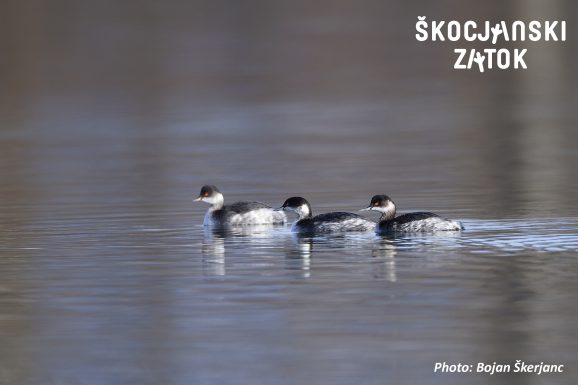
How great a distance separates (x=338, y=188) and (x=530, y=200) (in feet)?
11.9

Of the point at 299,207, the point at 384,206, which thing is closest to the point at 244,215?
the point at 299,207

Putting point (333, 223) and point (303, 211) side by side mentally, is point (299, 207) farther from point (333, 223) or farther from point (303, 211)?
point (333, 223)

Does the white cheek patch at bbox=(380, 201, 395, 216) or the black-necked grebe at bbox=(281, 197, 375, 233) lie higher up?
the white cheek patch at bbox=(380, 201, 395, 216)

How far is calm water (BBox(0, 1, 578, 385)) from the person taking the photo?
38.5 feet

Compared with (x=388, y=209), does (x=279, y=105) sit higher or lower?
higher

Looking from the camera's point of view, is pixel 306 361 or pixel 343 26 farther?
pixel 343 26

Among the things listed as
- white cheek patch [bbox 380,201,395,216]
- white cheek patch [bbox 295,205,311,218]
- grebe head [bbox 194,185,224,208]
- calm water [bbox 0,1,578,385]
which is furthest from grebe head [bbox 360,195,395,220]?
grebe head [bbox 194,185,224,208]

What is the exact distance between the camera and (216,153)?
2888 centimetres

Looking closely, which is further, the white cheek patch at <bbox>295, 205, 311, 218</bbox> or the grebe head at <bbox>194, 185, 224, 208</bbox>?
the grebe head at <bbox>194, 185, 224, 208</bbox>

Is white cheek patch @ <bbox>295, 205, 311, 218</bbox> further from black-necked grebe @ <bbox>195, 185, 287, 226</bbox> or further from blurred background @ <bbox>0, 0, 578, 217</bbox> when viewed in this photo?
blurred background @ <bbox>0, 0, 578, 217</bbox>

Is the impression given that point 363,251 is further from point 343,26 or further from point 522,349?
point 343,26

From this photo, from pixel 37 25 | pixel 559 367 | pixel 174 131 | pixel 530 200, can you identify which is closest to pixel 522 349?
pixel 559 367

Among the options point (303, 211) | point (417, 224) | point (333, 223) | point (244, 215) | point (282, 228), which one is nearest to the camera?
point (417, 224)

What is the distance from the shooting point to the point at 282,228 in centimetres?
1886
